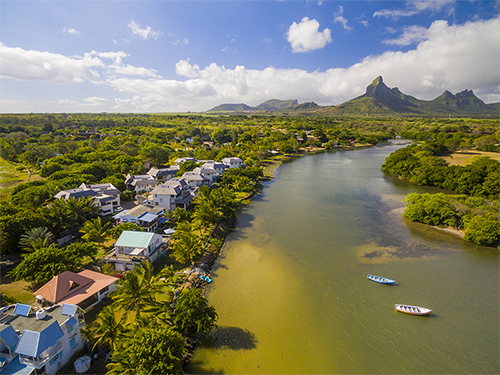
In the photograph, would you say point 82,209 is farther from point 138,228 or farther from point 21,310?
point 21,310

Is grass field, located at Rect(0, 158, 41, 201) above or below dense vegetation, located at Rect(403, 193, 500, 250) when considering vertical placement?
above

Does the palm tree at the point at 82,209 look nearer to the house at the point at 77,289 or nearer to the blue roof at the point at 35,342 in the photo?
the house at the point at 77,289

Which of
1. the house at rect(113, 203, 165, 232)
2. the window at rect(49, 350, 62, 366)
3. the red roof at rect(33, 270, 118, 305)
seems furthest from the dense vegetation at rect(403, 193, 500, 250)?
the window at rect(49, 350, 62, 366)

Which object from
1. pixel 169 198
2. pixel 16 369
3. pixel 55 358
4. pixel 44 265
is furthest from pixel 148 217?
pixel 16 369

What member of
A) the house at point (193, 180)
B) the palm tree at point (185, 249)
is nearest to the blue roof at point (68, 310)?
the palm tree at point (185, 249)

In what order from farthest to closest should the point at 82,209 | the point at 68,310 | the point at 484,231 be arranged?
the point at 484,231, the point at 82,209, the point at 68,310

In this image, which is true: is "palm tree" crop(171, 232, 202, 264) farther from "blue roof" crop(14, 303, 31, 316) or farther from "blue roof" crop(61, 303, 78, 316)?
"blue roof" crop(14, 303, 31, 316)
